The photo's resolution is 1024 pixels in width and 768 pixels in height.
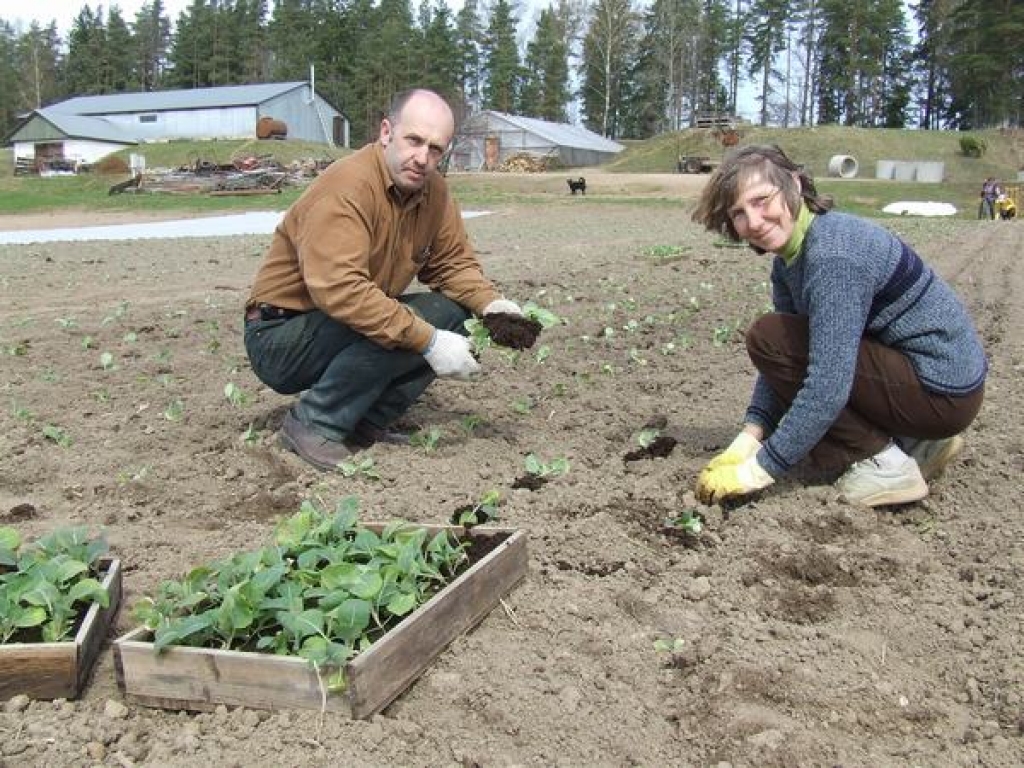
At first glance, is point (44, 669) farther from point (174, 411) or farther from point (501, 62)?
point (501, 62)

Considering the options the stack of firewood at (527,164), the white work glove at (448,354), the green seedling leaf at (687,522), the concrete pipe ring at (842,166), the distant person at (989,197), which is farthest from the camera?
the stack of firewood at (527,164)

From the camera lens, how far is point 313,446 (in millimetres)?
3846

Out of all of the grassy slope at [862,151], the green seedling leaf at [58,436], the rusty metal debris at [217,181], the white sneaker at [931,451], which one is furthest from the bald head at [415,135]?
the grassy slope at [862,151]

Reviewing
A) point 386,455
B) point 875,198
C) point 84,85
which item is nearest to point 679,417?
point 386,455

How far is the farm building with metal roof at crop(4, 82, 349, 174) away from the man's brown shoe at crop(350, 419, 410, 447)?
46118 millimetres

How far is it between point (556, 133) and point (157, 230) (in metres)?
35.1

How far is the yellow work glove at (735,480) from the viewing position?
3.11 m

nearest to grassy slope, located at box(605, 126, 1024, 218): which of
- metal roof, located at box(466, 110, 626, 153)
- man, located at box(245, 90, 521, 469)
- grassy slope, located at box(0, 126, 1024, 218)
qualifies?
grassy slope, located at box(0, 126, 1024, 218)

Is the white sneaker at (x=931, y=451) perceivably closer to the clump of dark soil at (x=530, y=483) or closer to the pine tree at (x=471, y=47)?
the clump of dark soil at (x=530, y=483)

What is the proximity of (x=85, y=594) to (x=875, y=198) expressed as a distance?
99.7ft

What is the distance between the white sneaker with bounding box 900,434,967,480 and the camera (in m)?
3.38

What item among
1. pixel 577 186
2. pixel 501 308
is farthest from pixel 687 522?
pixel 577 186

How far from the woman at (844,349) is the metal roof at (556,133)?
4420 centimetres

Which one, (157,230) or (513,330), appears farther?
(157,230)
